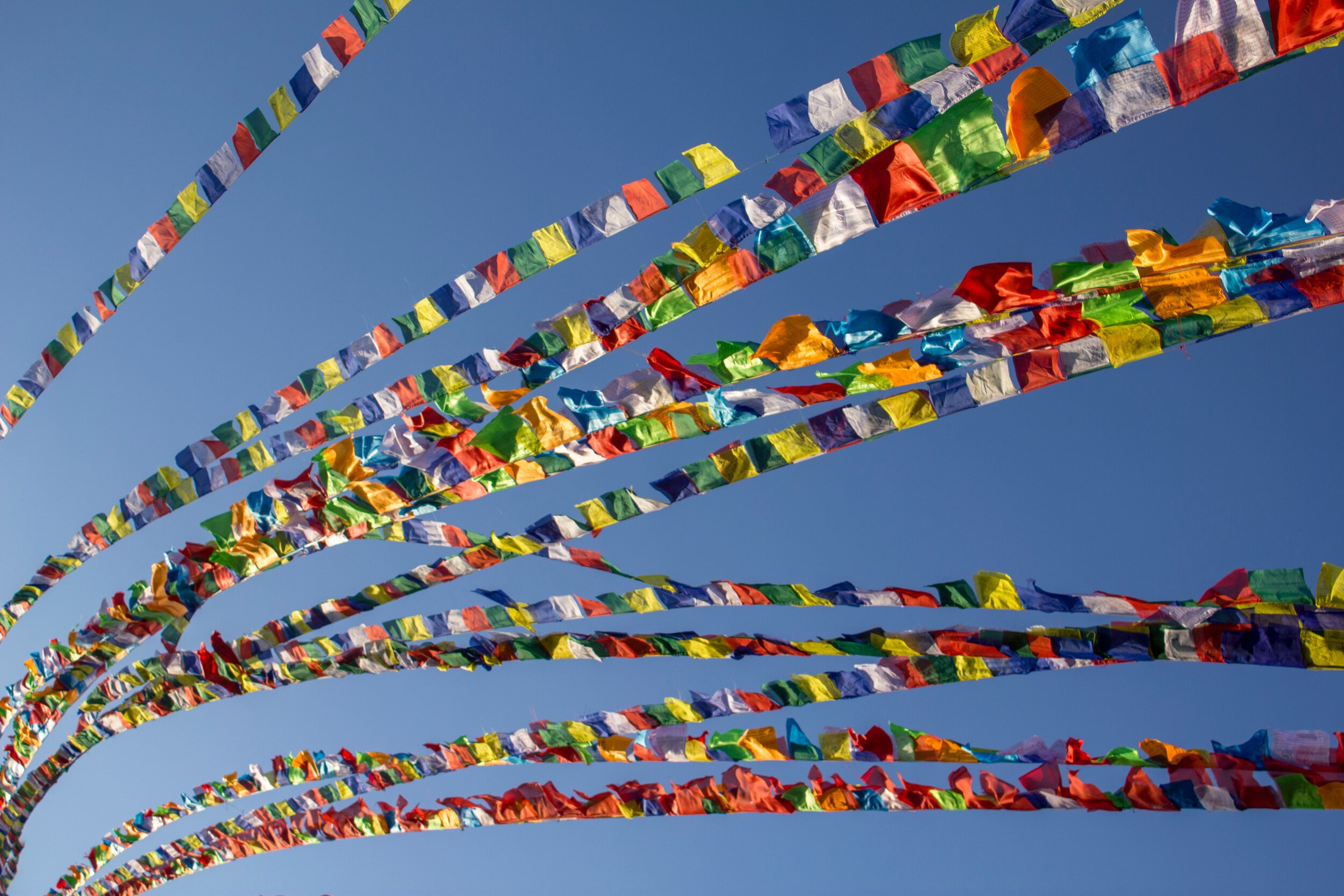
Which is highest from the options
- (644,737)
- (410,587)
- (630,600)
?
(410,587)

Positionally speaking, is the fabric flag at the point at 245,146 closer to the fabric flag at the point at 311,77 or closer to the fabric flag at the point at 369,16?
the fabric flag at the point at 311,77

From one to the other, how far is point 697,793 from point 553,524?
2686mm

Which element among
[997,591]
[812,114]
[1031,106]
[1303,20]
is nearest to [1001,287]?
[1031,106]

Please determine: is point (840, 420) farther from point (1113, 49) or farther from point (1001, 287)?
point (1113, 49)

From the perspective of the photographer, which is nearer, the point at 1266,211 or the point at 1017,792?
the point at 1266,211

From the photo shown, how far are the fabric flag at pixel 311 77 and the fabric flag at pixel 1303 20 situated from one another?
4387mm

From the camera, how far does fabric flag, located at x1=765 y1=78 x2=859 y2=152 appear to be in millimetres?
3764

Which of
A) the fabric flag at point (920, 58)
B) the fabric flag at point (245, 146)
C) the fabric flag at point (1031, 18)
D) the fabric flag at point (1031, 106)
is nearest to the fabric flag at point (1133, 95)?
the fabric flag at point (1031, 106)

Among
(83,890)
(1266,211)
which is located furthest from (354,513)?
(83,890)

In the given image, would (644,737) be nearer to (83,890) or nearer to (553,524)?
(553,524)

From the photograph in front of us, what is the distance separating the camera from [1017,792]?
5891mm

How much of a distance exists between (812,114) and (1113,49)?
3.81 feet

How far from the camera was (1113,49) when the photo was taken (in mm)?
3076

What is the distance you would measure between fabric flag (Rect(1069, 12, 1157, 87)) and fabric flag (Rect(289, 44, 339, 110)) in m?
3.83
